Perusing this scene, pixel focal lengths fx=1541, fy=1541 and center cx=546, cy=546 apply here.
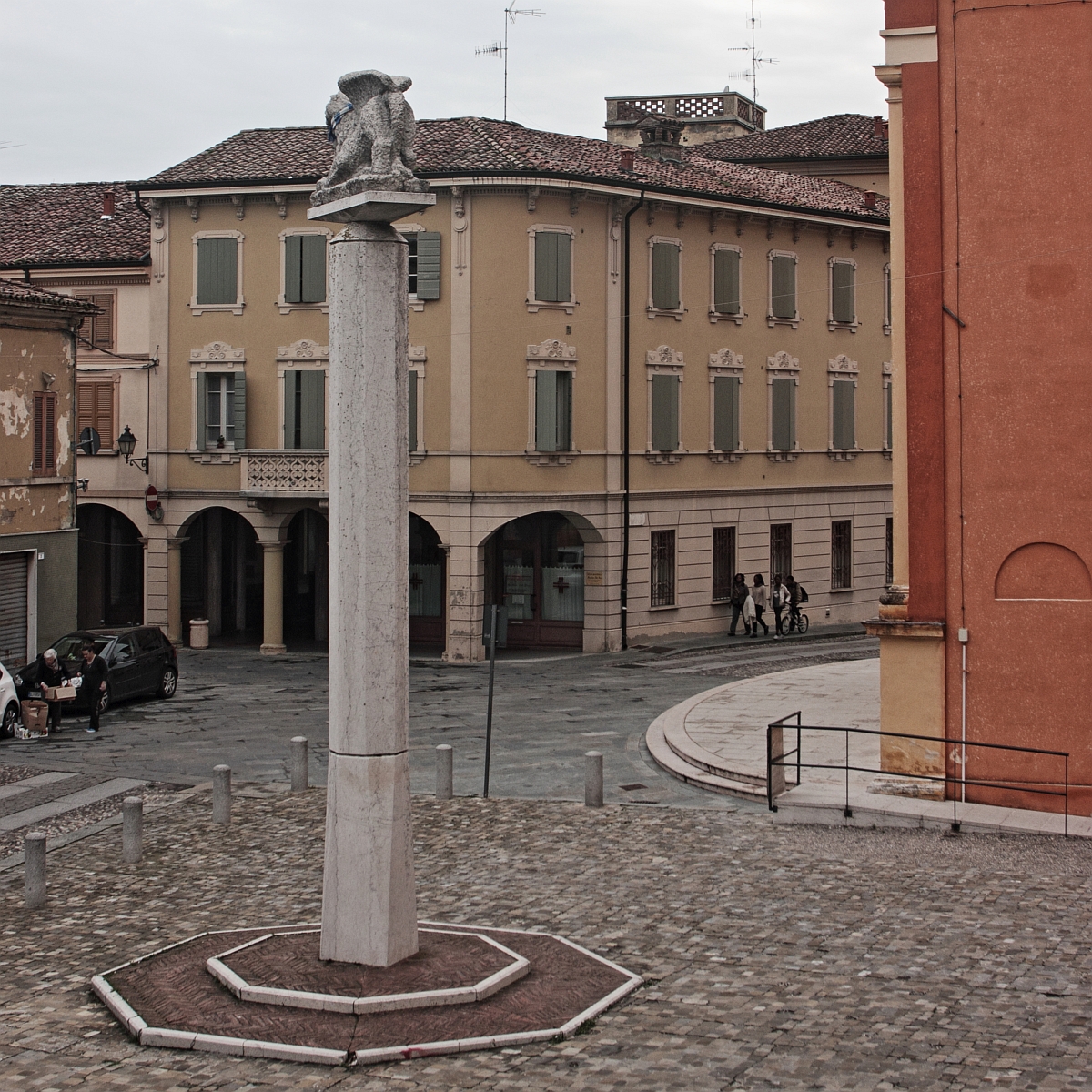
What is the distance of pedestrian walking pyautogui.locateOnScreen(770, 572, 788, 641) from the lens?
123ft

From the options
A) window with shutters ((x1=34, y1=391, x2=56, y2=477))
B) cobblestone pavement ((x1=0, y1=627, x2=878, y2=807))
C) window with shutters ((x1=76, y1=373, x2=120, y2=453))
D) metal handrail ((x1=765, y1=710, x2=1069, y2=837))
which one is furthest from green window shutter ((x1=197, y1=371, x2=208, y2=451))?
metal handrail ((x1=765, y1=710, x2=1069, y2=837))

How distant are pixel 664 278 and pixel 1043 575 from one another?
21458mm

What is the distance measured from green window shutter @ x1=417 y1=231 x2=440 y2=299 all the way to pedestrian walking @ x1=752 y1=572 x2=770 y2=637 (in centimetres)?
1053

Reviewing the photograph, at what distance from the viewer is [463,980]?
10180mm

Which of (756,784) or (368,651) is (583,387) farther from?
(368,651)

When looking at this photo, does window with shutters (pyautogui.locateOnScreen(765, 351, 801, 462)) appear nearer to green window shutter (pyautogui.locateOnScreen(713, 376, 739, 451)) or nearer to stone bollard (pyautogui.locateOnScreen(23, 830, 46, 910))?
green window shutter (pyautogui.locateOnScreen(713, 376, 739, 451))

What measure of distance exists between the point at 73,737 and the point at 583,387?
1558cm

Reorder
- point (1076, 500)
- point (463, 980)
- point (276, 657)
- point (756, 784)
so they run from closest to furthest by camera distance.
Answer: point (463, 980) < point (1076, 500) < point (756, 784) < point (276, 657)

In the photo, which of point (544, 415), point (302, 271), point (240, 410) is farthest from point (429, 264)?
point (240, 410)

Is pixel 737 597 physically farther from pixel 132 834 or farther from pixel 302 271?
pixel 132 834

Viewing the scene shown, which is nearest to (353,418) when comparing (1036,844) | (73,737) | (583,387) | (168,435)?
(1036,844)

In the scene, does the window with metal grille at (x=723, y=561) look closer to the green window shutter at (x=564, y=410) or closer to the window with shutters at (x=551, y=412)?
the green window shutter at (x=564, y=410)

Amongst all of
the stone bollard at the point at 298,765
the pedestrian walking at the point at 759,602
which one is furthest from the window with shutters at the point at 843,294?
the stone bollard at the point at 298,765

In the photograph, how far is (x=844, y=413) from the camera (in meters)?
42.0
